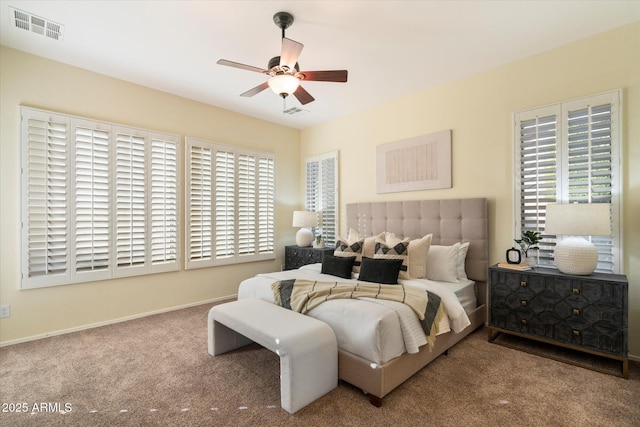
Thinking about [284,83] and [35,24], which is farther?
[35,24]

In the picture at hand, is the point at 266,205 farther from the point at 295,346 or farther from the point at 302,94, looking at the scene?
the point at 295,346

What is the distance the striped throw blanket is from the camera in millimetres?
2443

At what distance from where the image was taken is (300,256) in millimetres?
5090

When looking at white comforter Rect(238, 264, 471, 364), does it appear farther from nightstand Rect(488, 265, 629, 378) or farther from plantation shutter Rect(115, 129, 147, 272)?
plantation shutter Rect(115, 129, 147, 272)

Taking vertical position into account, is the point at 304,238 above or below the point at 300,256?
above

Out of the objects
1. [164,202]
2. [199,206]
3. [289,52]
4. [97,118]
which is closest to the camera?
[289,52]

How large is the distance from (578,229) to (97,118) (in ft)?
17.0

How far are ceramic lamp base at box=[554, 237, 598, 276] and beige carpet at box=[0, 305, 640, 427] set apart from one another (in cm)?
83

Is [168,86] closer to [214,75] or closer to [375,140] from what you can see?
[214,75]

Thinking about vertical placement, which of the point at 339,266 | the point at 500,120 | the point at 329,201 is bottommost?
the point at 339,266

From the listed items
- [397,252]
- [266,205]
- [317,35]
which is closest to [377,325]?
[397,252]

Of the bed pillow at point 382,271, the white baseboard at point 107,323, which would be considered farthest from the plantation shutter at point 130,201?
the bed pillow at point 382,271

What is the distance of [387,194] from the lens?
14.7 feet

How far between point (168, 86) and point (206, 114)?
69 cm
